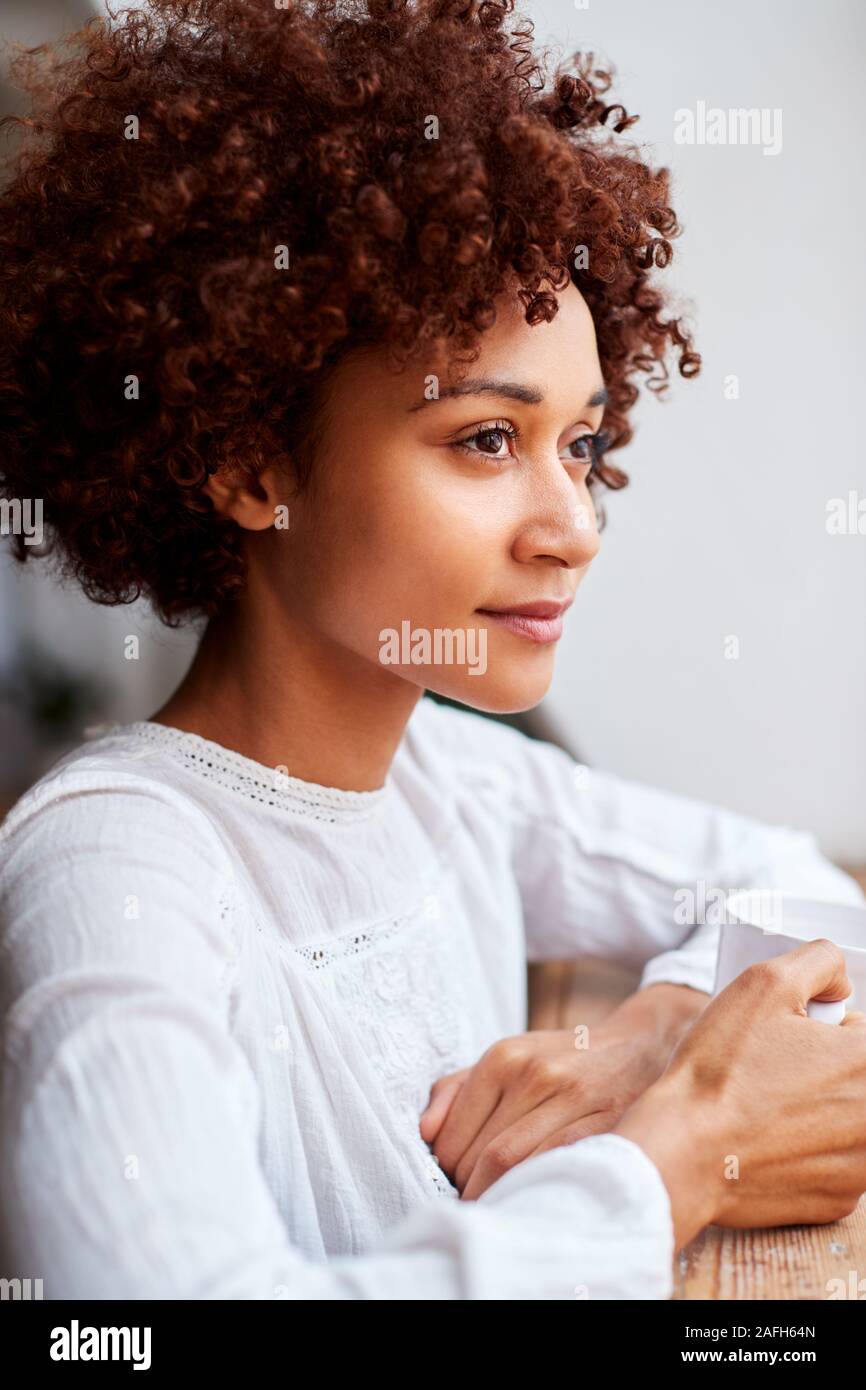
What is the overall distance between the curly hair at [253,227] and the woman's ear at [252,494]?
0.01m

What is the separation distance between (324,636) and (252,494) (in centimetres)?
14

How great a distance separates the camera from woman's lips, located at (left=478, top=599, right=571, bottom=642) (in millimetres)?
987

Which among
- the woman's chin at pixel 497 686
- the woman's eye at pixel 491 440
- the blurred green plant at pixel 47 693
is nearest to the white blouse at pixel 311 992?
the woman's chin at pixel 497 686

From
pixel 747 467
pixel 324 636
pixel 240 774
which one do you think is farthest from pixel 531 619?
pixel 747 467

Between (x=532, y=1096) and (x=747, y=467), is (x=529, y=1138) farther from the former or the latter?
(x=747, y=467)

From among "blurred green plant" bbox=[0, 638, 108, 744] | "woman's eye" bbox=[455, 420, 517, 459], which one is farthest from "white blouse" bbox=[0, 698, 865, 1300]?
"blurred green plant" bbox=[0, 638, 108, 744]

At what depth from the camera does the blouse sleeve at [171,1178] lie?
66cm

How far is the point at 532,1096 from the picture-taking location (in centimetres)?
98

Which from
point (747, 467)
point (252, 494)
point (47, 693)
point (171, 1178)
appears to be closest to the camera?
point (171, 1178)

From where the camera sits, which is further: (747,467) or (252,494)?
(747,467)

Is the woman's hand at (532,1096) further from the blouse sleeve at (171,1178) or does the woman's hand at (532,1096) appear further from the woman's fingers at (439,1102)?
the blouse sleeve at (171,1178)

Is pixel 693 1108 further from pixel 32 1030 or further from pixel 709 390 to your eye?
pixel 709 390

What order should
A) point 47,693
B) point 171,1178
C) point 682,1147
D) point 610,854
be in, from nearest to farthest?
point 171,1178
point 682,1147
point 610,854
point 47,693
